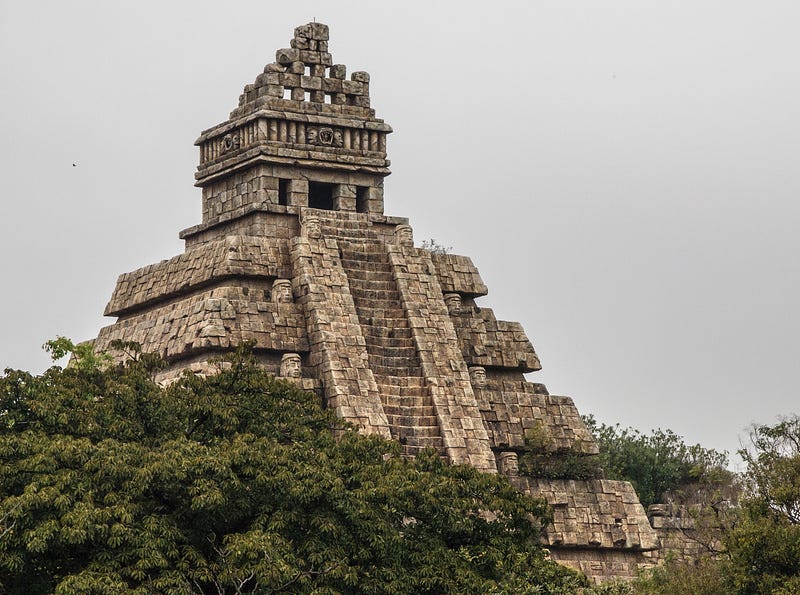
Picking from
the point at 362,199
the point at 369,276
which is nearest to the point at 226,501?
the point at 369,276

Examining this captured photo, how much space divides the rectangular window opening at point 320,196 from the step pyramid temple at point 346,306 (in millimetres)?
53

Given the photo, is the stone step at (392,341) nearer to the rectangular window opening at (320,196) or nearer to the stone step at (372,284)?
the stone step at (372,284)

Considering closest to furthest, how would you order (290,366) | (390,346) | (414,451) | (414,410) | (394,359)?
(414,451) < (290,366) < (414,410) < (394,359) < (390,346)

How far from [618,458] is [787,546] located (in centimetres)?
2623

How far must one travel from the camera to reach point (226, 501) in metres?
29.8

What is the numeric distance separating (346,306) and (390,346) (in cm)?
127

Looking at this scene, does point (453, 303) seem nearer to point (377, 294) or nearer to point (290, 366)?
point (377, 294)

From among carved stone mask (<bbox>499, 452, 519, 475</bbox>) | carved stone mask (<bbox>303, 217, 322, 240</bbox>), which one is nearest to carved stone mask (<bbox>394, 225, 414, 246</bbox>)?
carved stone mask (<bbox>303, 217, 322, 240</bbox>)

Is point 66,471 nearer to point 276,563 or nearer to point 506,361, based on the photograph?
point 276,563

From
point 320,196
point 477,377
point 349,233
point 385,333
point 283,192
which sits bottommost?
point 477,377

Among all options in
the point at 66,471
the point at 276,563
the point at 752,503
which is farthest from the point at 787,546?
the point at 66,471

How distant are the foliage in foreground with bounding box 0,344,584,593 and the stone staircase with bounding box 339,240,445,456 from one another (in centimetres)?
637

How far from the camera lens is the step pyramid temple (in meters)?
40.4

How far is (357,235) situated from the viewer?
4356cm
